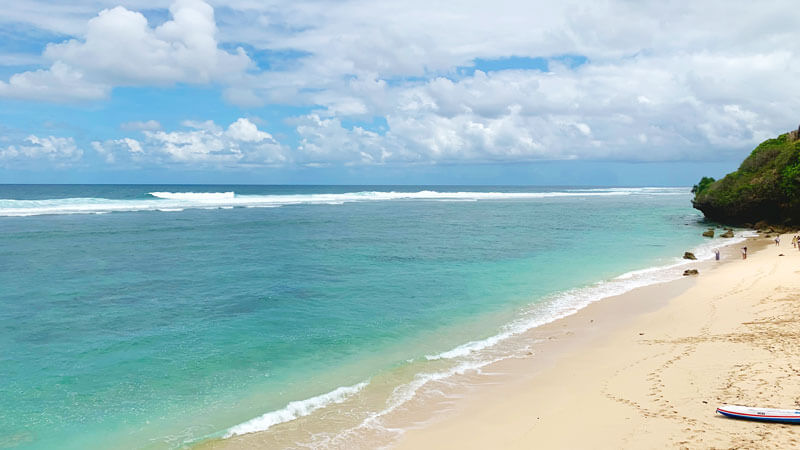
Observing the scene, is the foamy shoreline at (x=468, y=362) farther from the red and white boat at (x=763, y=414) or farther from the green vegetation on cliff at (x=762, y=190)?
the green vegetation on cliff at (x=762, y=190)

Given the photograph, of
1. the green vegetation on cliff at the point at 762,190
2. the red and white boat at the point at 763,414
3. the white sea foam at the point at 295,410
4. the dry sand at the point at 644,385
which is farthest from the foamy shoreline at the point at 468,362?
the green vegetation on cliff at the point at 762,190

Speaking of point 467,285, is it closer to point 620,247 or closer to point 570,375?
point 570,375

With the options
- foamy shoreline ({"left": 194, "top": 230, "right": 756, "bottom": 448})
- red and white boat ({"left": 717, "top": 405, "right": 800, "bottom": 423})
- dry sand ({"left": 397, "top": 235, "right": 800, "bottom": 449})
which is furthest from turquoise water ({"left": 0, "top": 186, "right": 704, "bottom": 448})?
red and white boat ({"left": 717, "top": 405, "right": 800, "bottom": 423})

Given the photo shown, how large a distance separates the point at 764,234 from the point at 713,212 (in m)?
10.2

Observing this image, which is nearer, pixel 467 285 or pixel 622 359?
pixel 622 359

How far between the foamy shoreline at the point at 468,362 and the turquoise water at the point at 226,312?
480 millimetres

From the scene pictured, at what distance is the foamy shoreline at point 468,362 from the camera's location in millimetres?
9042

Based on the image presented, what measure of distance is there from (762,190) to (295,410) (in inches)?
1713

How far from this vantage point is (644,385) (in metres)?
10.3

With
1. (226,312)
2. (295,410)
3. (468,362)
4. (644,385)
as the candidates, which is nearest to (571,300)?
(468,362)

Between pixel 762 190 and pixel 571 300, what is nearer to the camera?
pixel 571 300

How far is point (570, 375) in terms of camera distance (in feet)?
37.5

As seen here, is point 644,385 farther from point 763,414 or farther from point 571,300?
point 571,300

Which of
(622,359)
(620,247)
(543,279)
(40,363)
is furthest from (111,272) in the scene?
(620,247)
